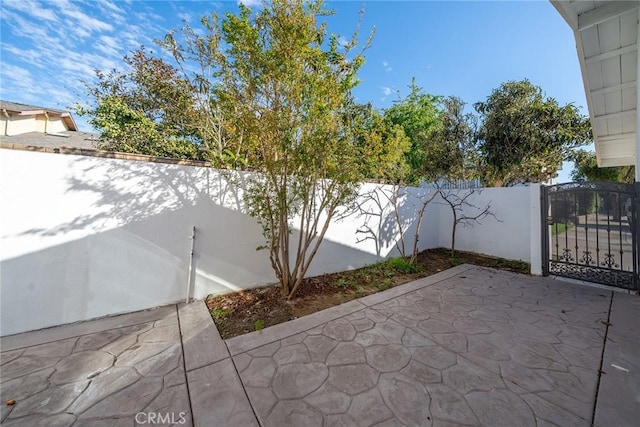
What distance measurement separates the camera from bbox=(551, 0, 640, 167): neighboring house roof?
409 centimetres

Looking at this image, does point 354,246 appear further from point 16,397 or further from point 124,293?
point 16,397

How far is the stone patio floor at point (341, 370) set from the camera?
1.72m

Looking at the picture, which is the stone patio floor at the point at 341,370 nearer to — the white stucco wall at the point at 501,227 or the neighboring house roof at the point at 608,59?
the white stucco wall at the point at 501,227

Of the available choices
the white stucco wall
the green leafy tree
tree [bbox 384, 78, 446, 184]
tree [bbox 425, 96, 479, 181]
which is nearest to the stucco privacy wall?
the green leafy tree

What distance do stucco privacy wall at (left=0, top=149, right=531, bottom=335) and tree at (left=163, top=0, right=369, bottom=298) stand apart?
612 mm

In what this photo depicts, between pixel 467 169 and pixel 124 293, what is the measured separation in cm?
1036

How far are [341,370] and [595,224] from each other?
6.10 metres

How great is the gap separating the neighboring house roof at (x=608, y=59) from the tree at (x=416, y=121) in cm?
404

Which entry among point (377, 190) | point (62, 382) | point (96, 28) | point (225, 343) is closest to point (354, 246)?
point (377, 190)

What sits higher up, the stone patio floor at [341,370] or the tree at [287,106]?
the tree at [287,106]

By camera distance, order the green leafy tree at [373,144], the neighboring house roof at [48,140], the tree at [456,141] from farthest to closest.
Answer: the neighboring house roof at [48,140]
the tree at [456,141]
the green leafy tree at [373,144]

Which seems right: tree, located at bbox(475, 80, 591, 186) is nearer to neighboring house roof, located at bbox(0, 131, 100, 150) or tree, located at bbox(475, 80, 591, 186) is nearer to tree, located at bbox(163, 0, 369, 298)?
tree, located at bbox(163, 0, 369, 298)

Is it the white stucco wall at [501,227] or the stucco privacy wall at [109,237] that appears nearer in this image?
the stucco privacy wall at [109,237]

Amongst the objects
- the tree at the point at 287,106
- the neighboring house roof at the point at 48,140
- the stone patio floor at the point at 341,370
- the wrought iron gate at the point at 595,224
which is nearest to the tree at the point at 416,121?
the wrought iron gate at the point at 595,224
